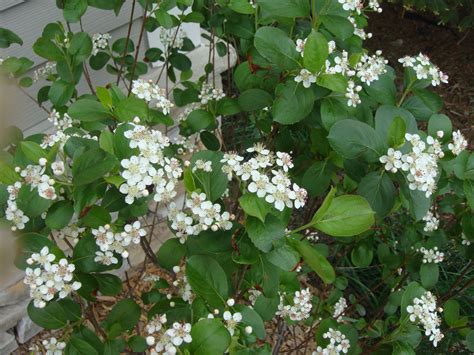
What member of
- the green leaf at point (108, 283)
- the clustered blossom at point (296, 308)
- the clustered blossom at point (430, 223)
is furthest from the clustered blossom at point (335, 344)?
the green leaf at point (108, 283)

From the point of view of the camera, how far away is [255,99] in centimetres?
135

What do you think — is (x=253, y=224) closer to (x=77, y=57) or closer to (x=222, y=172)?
(x=222, y=172)

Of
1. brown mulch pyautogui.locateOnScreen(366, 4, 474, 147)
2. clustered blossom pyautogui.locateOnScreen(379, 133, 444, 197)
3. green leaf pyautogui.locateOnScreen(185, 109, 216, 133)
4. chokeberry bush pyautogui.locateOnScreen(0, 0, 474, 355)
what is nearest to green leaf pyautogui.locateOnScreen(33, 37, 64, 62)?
chokeberry bush pyautogui.locateOnScreen(0, 0, 474, 355)

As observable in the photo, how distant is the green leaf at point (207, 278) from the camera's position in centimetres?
107

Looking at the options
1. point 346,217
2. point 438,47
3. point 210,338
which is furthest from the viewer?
point 438,47

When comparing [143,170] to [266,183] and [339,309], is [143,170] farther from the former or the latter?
[339,309]

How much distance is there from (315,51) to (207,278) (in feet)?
1.67

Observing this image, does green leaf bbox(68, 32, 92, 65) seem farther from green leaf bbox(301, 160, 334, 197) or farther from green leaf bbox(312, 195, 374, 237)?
green leaf bbox(312, 195, 374, 237)

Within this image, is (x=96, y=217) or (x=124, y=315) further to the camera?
(x=124, y=315)

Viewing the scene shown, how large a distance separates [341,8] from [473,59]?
3.32 meters

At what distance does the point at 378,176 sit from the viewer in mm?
1178

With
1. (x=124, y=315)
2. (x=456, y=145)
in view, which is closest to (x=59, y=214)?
(x=124, y=315)

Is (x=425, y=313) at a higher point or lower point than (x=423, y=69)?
lower

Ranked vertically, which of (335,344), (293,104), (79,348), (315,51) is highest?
(315,51)
